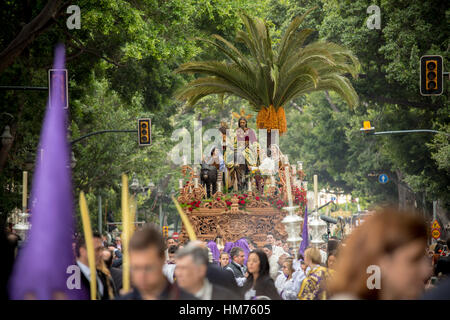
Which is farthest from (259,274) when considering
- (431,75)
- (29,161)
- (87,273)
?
(29,161)

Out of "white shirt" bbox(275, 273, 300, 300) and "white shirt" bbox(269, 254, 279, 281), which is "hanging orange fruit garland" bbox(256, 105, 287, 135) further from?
"white shirt" bbox(275, 273, 300, 300)

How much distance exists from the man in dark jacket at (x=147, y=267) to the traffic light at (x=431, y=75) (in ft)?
48.9

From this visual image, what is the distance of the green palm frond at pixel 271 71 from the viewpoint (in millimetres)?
21453

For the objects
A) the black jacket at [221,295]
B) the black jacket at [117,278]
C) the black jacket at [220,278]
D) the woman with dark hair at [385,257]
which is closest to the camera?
the woman with dark hair at [385,257]

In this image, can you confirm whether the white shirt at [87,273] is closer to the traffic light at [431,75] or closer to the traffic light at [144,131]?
the traffic light at [431,75]

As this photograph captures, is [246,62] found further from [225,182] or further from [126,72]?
A: [126,72]

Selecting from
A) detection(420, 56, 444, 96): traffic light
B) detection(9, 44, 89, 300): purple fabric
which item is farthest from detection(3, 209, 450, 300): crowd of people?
detection(420, 56, 444, 96): traffic light

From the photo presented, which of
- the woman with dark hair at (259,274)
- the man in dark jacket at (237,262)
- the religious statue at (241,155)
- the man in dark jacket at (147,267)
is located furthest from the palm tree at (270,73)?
the man in dark jacket at (147,267)

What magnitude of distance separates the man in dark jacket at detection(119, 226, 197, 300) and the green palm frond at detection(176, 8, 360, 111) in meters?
16.2

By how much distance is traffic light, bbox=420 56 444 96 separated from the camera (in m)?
19.0

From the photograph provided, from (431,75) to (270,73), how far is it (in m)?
4.36

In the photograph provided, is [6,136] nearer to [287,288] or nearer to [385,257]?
[287,288]

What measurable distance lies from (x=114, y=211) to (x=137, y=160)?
448 inches

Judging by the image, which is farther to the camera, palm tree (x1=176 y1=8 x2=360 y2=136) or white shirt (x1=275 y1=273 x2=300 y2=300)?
palm tree (x1=176 y1=8 x2=360 y2=136)
